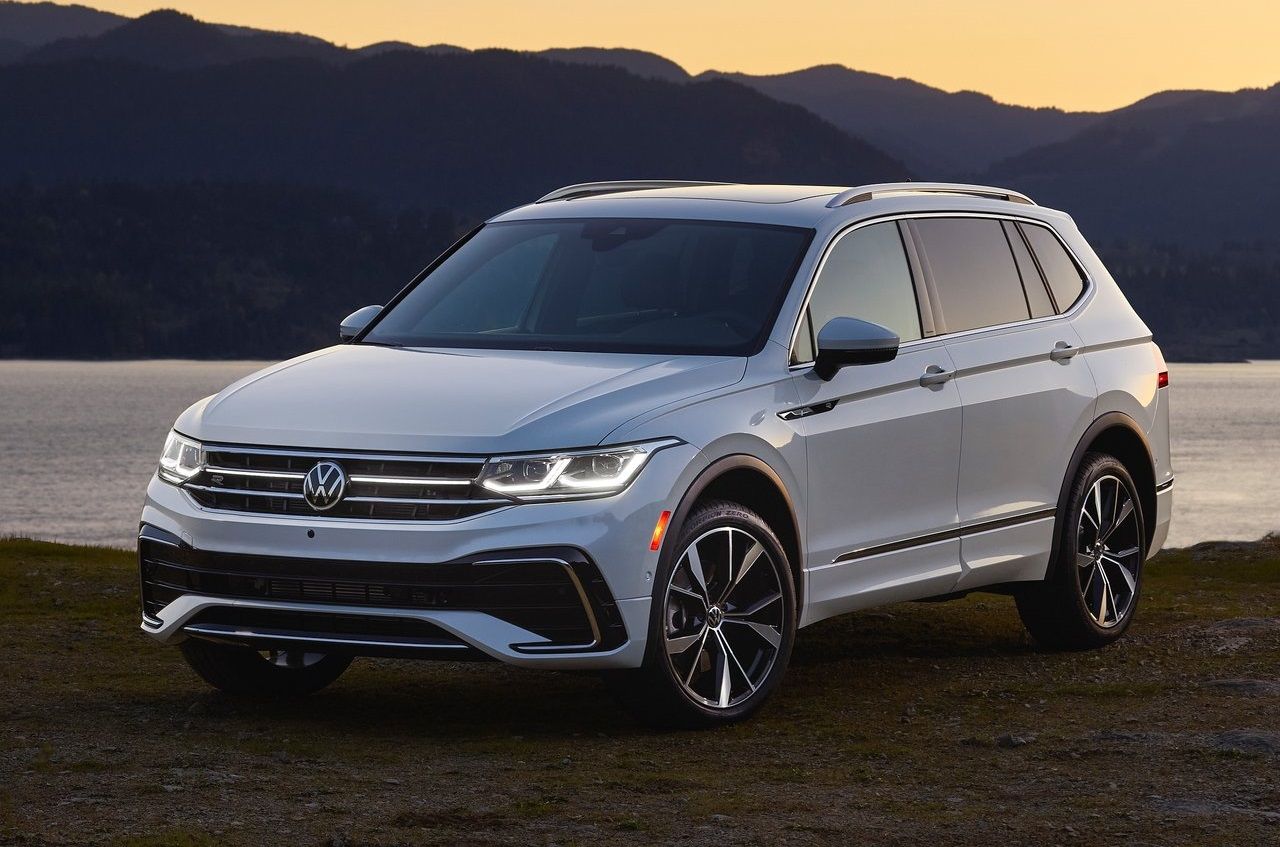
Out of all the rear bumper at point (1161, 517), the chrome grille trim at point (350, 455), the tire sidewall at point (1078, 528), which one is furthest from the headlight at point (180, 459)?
the rear bumper at point (1161, 517)

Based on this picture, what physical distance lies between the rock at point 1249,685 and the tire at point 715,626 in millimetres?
2079

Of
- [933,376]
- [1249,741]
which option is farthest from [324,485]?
[1249,741]

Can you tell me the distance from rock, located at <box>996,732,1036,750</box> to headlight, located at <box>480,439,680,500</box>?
168cm

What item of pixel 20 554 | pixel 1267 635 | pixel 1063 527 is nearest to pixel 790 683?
pixel 1063 527

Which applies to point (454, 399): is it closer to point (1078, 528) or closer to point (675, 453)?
point (675, 453)

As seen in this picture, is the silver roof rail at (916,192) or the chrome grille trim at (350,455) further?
the silver roof rail at (916,192)

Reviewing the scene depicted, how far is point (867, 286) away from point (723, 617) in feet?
5.53

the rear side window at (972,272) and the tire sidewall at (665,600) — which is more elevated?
the rear side window at (972,272)

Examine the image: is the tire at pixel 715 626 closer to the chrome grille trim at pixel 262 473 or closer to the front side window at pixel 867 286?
the front side window at pixel 867 286

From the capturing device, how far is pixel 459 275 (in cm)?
772

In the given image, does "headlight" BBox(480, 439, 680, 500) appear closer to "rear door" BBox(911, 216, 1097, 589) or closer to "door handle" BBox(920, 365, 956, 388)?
"door handle" BBox(920, 365, 956, 388)

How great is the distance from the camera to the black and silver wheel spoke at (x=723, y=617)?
627 cm

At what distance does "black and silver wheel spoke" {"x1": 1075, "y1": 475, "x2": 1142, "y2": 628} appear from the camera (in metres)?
8.52

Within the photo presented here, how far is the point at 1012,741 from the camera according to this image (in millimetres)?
6406
